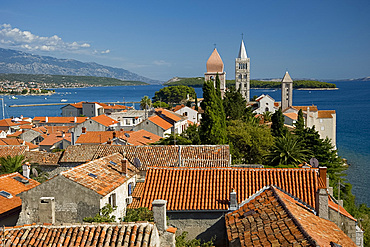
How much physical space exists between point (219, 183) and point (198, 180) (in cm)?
83

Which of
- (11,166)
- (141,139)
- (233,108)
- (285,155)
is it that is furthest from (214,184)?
(233,108)

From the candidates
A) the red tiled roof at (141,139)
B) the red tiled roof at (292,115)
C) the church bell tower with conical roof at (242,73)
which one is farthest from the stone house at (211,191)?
the church bell tower with conical roof at (242,73)

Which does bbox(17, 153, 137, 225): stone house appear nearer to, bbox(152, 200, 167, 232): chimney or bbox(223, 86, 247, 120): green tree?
bbox(152, 200, 167, 232): chimney

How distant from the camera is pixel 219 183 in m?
14.6

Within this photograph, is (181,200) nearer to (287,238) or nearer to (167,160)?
(287,238)

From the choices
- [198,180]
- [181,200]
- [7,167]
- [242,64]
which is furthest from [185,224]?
[242,64]

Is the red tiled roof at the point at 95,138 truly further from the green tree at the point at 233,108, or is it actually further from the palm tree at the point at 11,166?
the green tree at the point at 233,108

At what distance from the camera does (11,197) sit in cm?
1537

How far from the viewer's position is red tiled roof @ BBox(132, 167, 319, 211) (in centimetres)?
1371

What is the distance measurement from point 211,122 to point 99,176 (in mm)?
18686

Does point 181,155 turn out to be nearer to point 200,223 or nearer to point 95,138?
point 200,223

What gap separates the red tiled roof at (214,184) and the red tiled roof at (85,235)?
16.8 feet

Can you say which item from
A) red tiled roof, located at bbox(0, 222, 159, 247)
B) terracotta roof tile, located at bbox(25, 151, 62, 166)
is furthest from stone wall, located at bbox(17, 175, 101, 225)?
terracotta roof tile, located at bbox(25, 151, 62, 166)

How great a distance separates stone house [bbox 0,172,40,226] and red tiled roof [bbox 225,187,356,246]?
7.53 m
